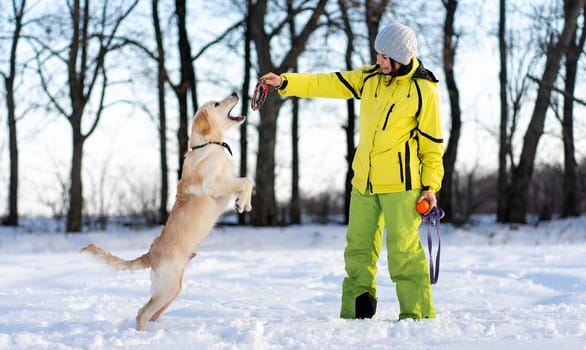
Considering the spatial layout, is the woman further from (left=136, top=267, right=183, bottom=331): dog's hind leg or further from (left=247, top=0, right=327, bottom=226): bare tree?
(left=247, top=0, right=327, bottom=226): bare tree

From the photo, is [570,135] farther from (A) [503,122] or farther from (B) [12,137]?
(B) [12,137]

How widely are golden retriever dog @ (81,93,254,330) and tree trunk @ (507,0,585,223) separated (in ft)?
40.9

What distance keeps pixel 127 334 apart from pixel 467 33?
15.0m

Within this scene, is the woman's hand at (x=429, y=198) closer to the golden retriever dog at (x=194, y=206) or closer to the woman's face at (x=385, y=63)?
the woman's face at (x=385, y=63)

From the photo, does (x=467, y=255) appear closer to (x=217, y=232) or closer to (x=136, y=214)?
(x=217, y=232)

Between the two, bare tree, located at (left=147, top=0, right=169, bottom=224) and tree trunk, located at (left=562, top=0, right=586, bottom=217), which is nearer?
bare tree, located at (left=147, top=0, right=169, bottom=224)

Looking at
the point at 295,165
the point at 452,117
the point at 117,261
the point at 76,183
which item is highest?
the point at 452,117

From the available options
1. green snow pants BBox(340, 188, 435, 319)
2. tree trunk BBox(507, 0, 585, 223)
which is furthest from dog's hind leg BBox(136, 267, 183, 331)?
tree trunk BBox(507, 0, 585, 223)

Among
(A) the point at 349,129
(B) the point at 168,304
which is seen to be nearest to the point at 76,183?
(A) the point at 349,129

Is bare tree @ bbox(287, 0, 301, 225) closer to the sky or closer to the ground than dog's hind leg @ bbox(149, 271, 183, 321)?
closer to the sky

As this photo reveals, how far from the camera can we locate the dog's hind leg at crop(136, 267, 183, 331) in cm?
420

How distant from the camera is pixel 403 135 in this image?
4.39 metres

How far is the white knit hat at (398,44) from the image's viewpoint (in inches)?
168

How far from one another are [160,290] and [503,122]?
14.7m
